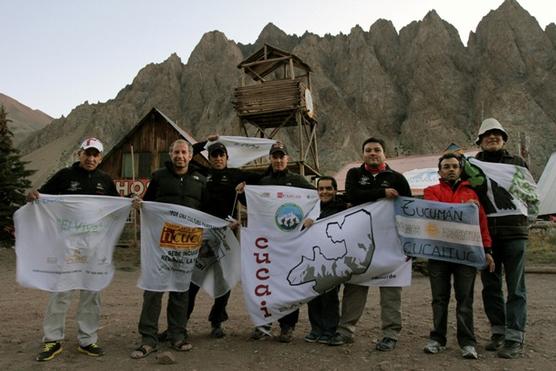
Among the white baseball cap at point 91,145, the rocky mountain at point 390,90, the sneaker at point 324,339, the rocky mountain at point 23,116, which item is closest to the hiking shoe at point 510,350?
the sneaker at point 324,339

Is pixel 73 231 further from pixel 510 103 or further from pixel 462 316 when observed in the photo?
pixel 510 103

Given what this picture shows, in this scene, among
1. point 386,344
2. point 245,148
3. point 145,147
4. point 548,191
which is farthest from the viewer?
point 548,191

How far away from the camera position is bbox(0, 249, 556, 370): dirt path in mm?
4309

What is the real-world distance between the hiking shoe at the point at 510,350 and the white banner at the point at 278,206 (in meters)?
2.58

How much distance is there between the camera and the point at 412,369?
4.16 meters

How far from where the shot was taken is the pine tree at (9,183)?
1991cm

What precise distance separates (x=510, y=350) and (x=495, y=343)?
234mm

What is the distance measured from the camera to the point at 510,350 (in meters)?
4.48

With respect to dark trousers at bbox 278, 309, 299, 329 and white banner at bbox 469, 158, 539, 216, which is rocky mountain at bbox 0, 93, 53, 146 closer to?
dark trousers at bbox 278, 309, 299, 329

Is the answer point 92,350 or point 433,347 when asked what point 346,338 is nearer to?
point 433,347

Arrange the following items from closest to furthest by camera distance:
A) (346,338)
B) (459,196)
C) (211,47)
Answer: (459,196), (346,338), (211,47)

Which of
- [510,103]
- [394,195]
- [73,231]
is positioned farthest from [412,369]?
[510,103]

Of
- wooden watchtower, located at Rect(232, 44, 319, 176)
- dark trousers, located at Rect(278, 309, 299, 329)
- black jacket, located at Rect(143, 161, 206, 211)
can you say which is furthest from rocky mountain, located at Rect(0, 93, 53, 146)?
dark trousers, located at Rect(278, 309, 299, 329)

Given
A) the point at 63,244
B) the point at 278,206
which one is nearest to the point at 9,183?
the point at 63,244
